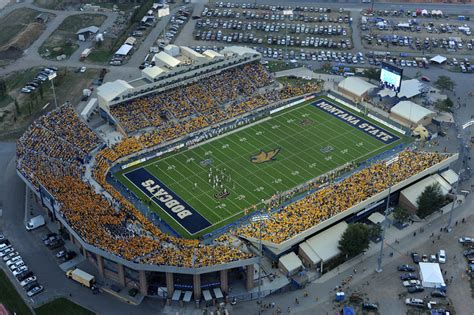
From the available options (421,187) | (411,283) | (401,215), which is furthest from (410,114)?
(411,283)

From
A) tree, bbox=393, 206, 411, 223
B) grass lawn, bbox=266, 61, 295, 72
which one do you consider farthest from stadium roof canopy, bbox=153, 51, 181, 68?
tree, bbox=393, 206, 411, 223

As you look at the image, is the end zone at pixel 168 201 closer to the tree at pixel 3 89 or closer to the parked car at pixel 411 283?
the parked car at pixel 411 283

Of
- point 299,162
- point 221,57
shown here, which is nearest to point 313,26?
point 221,57

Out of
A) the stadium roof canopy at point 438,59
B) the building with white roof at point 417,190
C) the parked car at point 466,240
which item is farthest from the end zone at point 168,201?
the stadium roof canopy at point 438,59

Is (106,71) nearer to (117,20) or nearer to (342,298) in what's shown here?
(117,20)

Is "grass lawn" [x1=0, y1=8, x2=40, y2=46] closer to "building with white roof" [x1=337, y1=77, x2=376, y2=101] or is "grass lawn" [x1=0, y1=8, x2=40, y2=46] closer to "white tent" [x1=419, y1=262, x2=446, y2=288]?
"building with white roof" [x1=337, y1=77, x2=376, y2=101]
